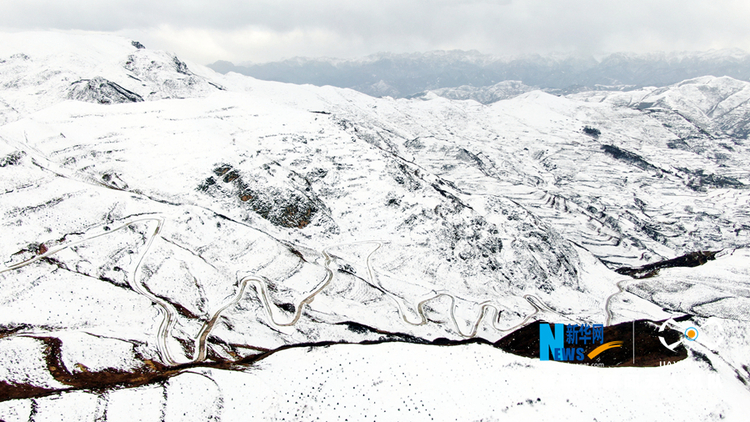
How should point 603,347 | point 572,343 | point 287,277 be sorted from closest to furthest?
point 603,347 → point 572,343 → point 287,277

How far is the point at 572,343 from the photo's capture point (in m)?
36.2

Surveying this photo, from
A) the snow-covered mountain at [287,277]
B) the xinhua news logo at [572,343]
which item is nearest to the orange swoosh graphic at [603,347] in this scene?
the xinhua news logo at [572,343]

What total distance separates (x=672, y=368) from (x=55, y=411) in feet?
171

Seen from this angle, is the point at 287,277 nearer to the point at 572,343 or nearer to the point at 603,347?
the point at 572,343

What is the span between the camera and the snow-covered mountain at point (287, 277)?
2855 centimetres

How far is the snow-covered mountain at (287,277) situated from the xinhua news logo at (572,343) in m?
2.27

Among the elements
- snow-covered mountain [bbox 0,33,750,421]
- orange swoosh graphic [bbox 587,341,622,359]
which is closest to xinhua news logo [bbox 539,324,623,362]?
orange swoosh graphic [bbox 587,341,622,359]

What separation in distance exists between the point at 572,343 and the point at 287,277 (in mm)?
40816

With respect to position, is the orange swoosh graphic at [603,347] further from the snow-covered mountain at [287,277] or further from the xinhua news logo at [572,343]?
the snow-covered mountain at [287,277]

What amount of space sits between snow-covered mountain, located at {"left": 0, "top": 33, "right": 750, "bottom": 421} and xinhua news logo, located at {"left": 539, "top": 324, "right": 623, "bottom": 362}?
7.45 ft

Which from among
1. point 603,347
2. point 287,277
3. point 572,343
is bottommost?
point 603,347

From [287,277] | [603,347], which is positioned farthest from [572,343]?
[287,277]

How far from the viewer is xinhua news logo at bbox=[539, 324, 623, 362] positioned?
33.2 metres

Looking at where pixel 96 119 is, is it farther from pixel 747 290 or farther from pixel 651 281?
pixel 747 290
